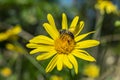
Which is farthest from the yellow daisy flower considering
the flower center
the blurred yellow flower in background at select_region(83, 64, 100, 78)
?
Answer: the blurred yellow flower in background at select_region(83, 64, 100, 78)

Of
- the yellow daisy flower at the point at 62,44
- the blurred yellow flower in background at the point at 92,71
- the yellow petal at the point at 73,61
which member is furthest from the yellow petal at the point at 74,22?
the blurred yellow flower in background at the point at 92,71

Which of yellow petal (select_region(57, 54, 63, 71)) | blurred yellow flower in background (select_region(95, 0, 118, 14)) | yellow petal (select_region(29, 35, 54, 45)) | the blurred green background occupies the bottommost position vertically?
the blurred green background

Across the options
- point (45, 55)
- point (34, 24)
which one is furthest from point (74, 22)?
point (34, 24)

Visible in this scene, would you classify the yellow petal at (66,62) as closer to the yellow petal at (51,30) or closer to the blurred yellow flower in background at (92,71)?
the yellow petal at (51,30)

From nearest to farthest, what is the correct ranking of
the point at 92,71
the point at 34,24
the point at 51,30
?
1. the point at 51,30
2. the point at 92,71
3. the point at 34,24

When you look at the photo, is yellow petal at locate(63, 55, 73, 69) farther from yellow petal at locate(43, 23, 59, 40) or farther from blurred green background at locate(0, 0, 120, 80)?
blurred green background at locate(0, 0, 120, 80)

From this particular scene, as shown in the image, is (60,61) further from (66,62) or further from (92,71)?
(92,71)

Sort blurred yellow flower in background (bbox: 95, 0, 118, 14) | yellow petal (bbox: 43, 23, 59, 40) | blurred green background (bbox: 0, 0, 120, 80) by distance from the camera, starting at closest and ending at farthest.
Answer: yellow petal (bbox: 43, 23, 59, 40), blurred yellow flower in background (bbox: 95, 0, 118, 14), blurred green background (bbox: 0, 0, 120, 80)
